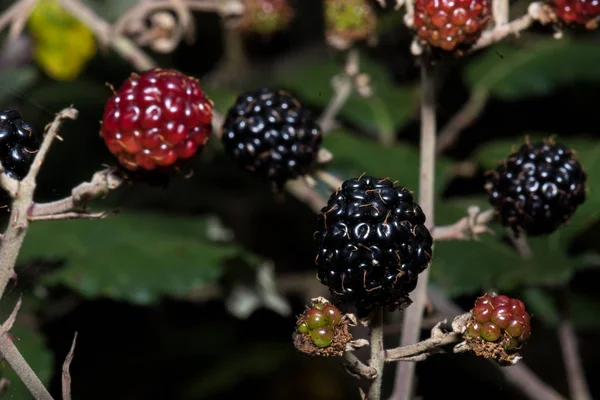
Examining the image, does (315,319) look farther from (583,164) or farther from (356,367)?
(583,164)

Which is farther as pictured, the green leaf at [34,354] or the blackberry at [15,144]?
the green leaf at [34,354]

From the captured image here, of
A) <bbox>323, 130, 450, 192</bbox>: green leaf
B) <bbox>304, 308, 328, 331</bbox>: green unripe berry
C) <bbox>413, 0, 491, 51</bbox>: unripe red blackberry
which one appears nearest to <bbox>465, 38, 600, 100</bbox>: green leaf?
<bbox>323, 130, 450, 192</bbox>: green leaf

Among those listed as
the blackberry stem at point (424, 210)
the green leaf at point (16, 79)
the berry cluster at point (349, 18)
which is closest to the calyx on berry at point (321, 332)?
the blackberry stem at point (424, 210)

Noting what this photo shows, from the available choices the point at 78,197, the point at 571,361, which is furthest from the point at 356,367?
the point at 571,361

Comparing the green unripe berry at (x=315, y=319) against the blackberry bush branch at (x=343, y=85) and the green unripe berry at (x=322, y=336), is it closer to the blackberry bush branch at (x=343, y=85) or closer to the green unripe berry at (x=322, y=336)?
the green unripe berry at (x=322, y=336)

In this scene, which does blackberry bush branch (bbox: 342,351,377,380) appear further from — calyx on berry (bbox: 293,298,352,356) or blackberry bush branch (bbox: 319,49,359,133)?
blackberry bush branch (bbox: 319,49,359,133)

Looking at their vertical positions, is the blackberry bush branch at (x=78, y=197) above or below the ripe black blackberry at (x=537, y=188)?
above
